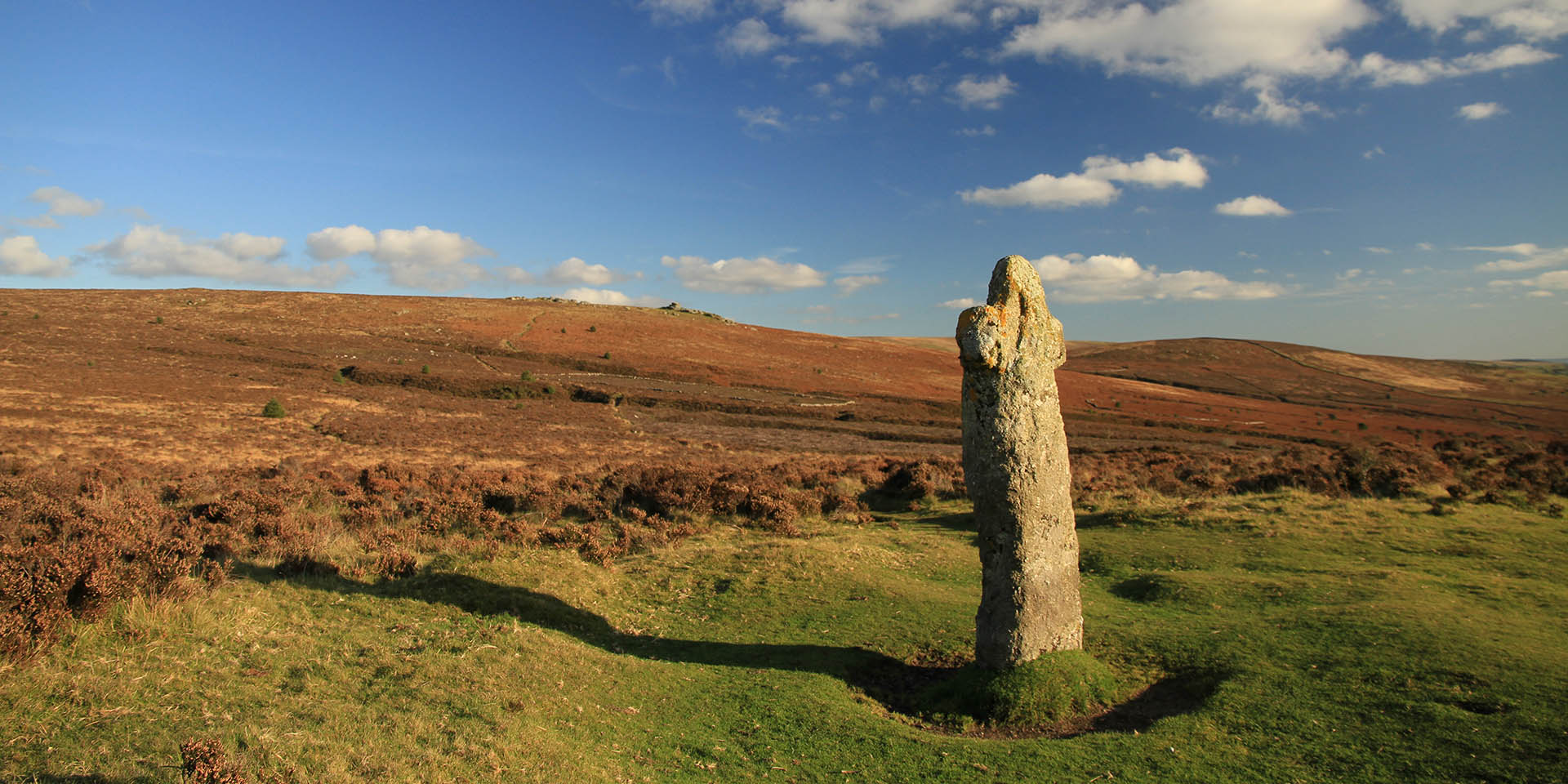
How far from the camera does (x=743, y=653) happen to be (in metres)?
9.88

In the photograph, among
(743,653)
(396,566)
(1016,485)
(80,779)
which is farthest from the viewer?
(396,566)

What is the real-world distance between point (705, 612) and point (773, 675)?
277cm

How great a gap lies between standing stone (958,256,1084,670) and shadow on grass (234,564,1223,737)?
96cm

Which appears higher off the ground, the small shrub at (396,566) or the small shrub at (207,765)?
the small shrub at (207,765)

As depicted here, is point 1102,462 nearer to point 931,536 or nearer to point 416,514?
point 931,536

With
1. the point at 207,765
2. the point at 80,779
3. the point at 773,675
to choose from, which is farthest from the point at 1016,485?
the point at 80,779

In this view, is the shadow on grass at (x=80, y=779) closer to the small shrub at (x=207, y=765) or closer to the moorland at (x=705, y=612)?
the moorland at (x=705, y=612)

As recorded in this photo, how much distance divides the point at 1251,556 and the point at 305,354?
62221 millimetres

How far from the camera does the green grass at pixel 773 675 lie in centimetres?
599

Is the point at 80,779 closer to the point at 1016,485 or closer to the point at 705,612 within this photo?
the point at 705,612

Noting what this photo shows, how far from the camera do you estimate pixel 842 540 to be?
16219 millimetres

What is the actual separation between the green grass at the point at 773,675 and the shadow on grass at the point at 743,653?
50mm

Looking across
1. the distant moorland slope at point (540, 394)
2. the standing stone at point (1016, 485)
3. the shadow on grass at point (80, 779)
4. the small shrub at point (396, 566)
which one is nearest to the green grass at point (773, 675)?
the shadow on grass at point (80, 779)

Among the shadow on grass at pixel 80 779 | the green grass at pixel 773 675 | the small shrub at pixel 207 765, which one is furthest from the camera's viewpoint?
the green grass at pixel 773 675
